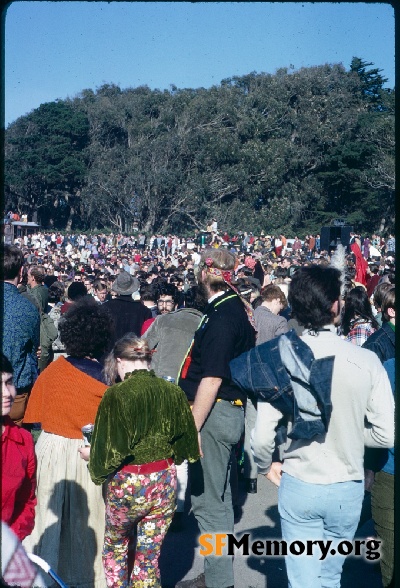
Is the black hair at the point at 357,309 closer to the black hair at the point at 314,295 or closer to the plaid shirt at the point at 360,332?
the plaid shirt at the point at 360,332

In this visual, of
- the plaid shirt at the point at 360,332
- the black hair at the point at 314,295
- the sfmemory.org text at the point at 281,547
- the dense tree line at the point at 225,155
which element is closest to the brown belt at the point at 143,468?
the sfmemory.org text at the point at 281,547

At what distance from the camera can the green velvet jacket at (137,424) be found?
366cm

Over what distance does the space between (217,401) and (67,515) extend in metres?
1.02

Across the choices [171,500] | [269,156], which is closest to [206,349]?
[171,500]

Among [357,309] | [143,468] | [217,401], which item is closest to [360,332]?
[357,309]

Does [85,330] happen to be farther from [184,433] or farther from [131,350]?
[184,433]

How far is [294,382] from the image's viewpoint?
10.3 feet

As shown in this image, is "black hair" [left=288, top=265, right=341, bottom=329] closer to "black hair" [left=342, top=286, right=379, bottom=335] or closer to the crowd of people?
the crowd of people

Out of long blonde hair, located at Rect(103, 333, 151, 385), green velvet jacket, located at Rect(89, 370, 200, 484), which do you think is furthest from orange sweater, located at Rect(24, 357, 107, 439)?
green velvet jacket, located at Rect(89, 370, 200, 484)

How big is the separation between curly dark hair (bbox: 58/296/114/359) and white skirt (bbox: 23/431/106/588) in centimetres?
49

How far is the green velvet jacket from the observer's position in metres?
3.66

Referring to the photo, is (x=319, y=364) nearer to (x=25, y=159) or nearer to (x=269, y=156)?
(x=269, y=156)

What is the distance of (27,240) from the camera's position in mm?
43625

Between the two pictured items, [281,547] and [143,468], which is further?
[281,547]
